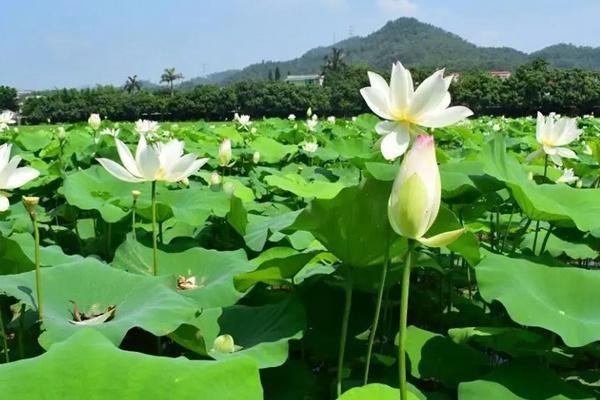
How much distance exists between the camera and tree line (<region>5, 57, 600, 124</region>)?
2714 centimetres

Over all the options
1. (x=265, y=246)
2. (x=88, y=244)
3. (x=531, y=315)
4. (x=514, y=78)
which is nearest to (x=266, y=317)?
(x=531, y=315)

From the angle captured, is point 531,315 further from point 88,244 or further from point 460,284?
point 88,244

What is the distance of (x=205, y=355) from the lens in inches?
42.6

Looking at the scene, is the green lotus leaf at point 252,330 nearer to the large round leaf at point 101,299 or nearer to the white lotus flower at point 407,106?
the large round leaf at point 101,299

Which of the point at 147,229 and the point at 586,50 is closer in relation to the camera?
the point at 147,229

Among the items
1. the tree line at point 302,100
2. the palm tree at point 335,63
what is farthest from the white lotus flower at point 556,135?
the palm tree at point 335,63

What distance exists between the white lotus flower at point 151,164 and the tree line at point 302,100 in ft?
78.4

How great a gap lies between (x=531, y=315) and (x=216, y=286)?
593mm

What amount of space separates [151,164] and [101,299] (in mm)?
312

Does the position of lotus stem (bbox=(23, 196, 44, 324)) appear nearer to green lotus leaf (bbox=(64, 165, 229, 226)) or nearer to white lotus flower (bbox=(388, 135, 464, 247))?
white lotus flower (bbox=(388, 135, 464, 247))

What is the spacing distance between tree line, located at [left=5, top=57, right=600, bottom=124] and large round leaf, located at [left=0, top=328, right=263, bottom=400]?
2460 cm

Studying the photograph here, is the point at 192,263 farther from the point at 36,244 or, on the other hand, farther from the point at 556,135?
the point at 556,135

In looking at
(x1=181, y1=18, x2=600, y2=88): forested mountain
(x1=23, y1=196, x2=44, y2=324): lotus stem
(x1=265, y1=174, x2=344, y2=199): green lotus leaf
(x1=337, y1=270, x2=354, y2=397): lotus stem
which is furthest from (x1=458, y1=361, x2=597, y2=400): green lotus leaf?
(x1=181, y1=18, x2=600, y2=88): forested mountain

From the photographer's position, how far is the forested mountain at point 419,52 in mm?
128625
